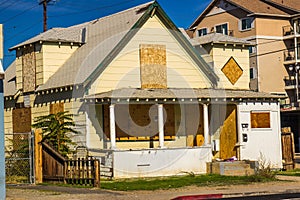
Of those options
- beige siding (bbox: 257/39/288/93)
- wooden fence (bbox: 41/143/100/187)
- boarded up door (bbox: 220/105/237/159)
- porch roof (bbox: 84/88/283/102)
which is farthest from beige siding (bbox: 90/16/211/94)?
beige siding (bbox: 257/39/288/93)

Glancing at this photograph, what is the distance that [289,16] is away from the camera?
64.5 metres

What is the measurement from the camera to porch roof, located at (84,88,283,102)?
26422 mm

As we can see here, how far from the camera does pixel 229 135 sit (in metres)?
29.7

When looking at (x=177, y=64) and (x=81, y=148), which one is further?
(x=177, y=64)

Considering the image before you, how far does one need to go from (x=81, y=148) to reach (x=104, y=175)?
6.33ft

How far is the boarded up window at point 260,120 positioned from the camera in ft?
96.5

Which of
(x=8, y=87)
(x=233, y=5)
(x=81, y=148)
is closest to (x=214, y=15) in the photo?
(x=233, y=5)

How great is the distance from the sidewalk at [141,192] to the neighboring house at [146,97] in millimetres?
4808

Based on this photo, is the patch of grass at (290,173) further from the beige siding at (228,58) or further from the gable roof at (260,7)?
the gable roof at (260,7)

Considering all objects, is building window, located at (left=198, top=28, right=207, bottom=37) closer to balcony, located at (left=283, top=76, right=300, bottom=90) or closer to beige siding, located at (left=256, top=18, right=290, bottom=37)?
beige siding, located at (left=256, top=18, right=290, bottom=37)

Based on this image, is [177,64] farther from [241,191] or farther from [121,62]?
[241,191]

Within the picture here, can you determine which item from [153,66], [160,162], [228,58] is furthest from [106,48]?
[228,58]

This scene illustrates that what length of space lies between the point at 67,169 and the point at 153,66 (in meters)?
6.95

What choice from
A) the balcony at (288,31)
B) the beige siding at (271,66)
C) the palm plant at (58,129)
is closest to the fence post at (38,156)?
the palm plant at (58,129)
